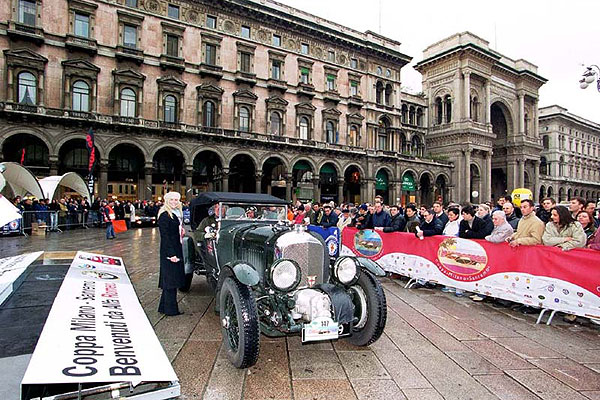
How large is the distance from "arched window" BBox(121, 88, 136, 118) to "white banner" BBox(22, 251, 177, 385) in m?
25.2

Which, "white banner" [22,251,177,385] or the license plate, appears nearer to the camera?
"white banner" [22,251,177,385]

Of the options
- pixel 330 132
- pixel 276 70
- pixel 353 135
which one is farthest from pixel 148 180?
pixel 353 135

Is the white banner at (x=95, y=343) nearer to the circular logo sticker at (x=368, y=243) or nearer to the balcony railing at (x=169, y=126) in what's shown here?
the circular logo sticker at (x=368, y=243)

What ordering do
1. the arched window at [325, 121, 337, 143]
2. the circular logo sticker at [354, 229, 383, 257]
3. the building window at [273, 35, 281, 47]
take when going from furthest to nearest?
1. the arched window at [325, 121, 337, 143]
2. the building window at [273, 35, 281, 47]
3. the circular logo sticker at [354, 229, 383, 257]

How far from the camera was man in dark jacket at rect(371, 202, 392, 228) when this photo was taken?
31.2ft

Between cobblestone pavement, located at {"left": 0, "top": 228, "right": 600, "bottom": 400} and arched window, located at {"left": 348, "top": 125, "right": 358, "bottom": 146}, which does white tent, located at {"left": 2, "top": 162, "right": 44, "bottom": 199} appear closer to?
cobblestone pavement, located at {"left": 0, "top": 228, "right": 600, "bottom": 400}

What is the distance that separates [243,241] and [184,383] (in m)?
1.97

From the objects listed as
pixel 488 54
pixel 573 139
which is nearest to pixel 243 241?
pixel 488 54

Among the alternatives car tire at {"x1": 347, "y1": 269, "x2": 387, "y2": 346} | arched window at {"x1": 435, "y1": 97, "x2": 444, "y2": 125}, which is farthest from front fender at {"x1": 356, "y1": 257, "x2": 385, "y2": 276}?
arched window at {"x1": 435, "y1": 97, "x2": 444, "y2": 125}

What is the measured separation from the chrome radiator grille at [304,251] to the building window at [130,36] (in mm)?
28971

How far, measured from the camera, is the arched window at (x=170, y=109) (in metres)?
28.8

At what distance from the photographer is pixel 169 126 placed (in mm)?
28125

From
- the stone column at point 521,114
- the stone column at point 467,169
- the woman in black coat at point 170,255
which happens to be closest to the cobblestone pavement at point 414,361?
the woman in black coat at point 170,255

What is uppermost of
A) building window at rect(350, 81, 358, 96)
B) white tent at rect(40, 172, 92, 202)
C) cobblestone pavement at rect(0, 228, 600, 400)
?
building window at rect(350, 81, 358, 96)
